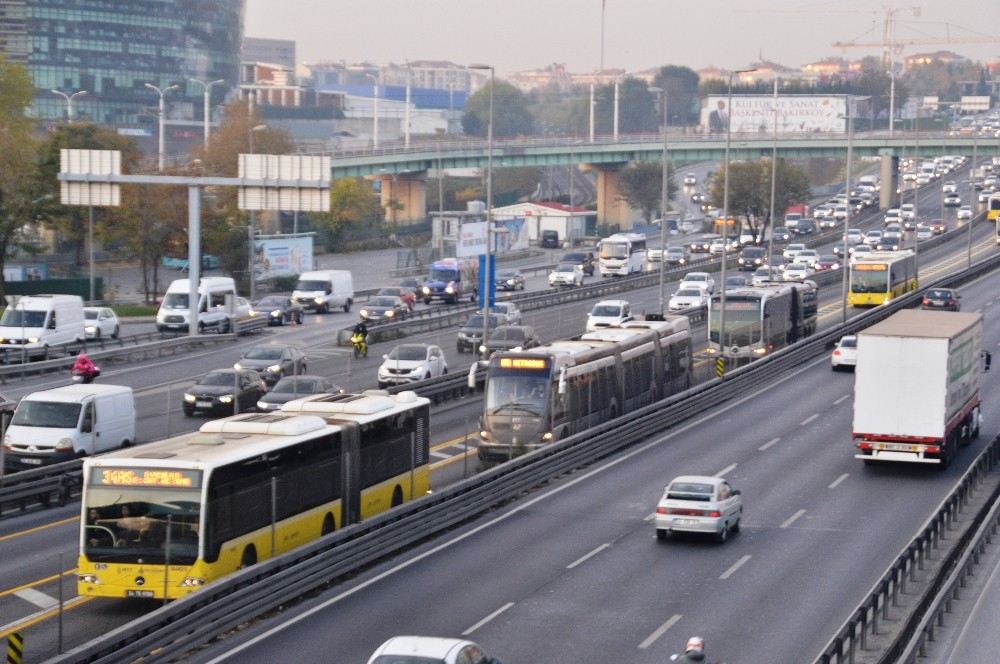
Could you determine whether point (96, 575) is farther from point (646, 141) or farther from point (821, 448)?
point (646, 141)

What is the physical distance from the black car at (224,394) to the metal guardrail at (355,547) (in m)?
11.2

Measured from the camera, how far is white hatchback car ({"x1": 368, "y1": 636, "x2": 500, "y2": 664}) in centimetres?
1580

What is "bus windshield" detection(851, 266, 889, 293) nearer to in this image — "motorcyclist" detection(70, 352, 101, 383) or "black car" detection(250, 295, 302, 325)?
"black car" detection(250, 295, 302, 325)

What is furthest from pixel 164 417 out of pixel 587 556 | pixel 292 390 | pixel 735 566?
pixel 735 566

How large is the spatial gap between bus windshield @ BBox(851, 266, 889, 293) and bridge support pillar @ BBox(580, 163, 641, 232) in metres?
79.9

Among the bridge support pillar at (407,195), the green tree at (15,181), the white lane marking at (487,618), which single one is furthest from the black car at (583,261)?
the white lane marking at (487,618)

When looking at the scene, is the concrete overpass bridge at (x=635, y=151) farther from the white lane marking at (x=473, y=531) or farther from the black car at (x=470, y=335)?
the white lane marking at (x=473, y=531)

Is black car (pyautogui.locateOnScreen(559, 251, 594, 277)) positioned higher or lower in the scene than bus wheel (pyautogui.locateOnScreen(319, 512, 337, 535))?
higher

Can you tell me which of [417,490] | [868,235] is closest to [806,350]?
[417,490]

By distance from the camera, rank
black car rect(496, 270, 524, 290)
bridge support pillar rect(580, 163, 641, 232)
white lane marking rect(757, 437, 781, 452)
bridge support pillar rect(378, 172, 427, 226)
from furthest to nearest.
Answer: bridge support pillar rect(580, 163, 641, 232) → bridge support pillar rect(378, 172, 427, 226) → black car rect(496, 270, 524, 290) → white lane marking rect(757, 437, 781, 452)

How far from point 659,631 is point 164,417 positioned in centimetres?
2507

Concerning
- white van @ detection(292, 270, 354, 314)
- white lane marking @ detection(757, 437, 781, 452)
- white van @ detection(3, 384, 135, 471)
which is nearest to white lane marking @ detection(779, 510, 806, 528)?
white lane marking @ detection(757, 437, 781, 452)

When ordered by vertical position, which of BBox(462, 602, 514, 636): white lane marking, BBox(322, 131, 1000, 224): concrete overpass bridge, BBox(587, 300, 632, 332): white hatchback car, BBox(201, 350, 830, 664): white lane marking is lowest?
BBox(201, 350, 830, 664): white lane marking

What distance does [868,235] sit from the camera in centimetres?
11531
